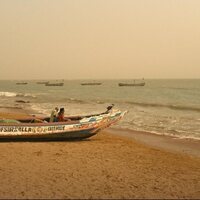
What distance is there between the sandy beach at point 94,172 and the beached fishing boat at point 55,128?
452 millimetres

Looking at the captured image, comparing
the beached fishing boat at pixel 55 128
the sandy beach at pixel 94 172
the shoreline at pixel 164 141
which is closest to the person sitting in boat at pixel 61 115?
the beached fishing boat at pixel 55 128

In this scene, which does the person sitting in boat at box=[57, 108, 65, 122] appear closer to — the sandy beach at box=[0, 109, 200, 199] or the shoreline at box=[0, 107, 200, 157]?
the sandy beach at box=[0, 109, 200, 199]

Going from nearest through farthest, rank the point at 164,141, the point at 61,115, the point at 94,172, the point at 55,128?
the point at 94,172 → the point at 55,128 → the point at 61,115 → the point at 164,141

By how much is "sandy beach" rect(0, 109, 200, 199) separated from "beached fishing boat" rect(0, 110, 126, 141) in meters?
0.45

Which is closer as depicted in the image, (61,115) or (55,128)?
(55,128)

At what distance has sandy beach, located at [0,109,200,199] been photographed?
7.51 metres

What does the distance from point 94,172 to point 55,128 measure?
5.27 metres

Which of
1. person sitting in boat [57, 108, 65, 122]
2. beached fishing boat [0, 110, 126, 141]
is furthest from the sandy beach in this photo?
person sitting in boat [57, 108, 65, 122]

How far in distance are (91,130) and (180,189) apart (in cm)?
727

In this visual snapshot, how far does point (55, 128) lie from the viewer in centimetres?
1409

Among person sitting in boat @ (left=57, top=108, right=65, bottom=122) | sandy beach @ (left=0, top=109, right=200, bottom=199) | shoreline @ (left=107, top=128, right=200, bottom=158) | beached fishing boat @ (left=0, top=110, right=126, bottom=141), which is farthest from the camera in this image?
person sitting in boat @ (left=57, top=108, right=65, bottom=122)

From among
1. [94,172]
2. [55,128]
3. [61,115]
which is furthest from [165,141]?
[94,172]

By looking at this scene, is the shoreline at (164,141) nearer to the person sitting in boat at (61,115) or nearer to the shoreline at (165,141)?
the shoreline at (165,141)

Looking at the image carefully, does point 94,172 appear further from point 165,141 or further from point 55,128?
point 165,141
